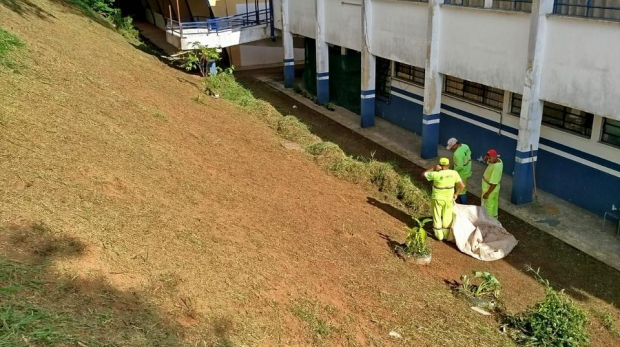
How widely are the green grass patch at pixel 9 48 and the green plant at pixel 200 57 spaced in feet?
25.9

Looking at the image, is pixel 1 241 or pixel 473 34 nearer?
pixel 1 241

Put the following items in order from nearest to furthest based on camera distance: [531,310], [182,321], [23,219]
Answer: [182,321], [23,219], [531,310]

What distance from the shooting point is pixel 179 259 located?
21.5 ft

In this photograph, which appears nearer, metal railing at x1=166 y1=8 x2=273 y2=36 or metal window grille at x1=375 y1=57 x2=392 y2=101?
metal window grille at x1=375 y1=57 x2=392 y2=101

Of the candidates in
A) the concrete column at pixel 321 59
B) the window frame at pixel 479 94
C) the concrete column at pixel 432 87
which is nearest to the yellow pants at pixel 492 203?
the window frame at pixel 479 94

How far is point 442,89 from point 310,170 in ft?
18.1

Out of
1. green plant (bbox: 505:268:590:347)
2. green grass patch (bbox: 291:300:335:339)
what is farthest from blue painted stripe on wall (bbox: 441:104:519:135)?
green grass patch (bbox: 291:300:335:339)

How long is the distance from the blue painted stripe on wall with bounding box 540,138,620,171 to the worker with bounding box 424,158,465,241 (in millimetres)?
3360

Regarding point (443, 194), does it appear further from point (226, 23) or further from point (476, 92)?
point (226, 23)

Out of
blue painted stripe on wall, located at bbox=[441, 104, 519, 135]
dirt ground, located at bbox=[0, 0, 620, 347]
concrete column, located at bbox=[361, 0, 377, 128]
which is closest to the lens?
dirt ground, located at bbox=[0, 0, 620, 347]

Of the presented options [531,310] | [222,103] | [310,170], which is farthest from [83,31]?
[531,310]

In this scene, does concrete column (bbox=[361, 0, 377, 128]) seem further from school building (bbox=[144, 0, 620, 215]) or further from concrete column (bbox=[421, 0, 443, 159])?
concrete column (bbox=[421, 0, 443, 159])

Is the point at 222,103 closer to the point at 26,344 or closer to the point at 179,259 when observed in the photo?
the point at 179,259

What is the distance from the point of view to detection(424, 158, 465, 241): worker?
9.27 meters
